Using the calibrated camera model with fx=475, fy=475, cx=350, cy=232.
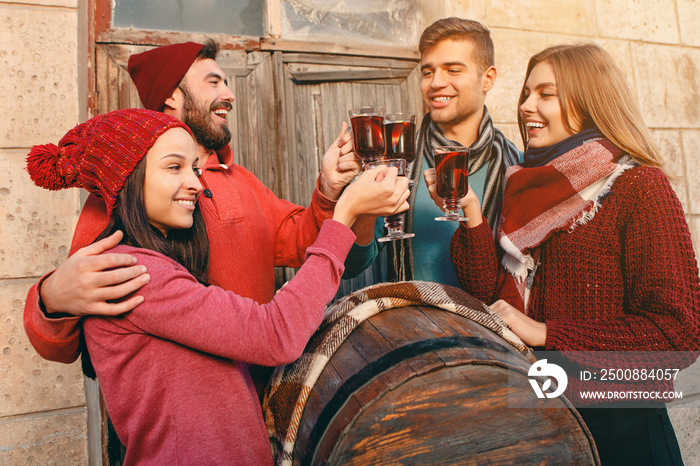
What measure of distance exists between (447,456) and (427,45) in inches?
84.3

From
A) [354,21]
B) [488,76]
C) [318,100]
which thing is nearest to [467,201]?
[488,76]

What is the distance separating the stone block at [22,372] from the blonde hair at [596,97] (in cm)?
286

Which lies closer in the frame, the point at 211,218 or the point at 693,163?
the point at 211,218

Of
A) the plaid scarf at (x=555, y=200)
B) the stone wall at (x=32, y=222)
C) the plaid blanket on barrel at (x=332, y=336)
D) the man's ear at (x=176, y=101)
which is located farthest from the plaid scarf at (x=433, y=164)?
the stone wall at (x=32, y=222)

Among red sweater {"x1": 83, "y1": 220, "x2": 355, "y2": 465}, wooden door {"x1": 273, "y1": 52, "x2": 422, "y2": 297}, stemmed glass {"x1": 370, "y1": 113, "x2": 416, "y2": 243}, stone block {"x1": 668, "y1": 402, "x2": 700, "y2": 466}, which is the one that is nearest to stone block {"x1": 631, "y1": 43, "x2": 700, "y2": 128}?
wooden door {"x1": 273, "y1": 52, "x2": 422, "y2": 297}

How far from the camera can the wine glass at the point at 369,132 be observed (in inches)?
69.1

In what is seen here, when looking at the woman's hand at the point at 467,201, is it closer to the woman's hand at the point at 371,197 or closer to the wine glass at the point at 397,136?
the wine glass at the point at 397,136

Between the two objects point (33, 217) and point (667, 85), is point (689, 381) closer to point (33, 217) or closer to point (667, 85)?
point (667, 85)

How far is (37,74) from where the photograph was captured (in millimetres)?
2537

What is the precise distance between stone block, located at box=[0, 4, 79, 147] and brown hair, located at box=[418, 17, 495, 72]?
194 centimetres

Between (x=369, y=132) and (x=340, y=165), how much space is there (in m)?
0.22

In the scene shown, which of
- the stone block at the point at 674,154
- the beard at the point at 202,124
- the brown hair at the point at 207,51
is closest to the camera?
the beard at the point at 202,124

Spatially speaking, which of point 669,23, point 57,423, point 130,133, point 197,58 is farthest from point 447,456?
point 669,23

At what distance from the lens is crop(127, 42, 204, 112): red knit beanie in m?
2.17
